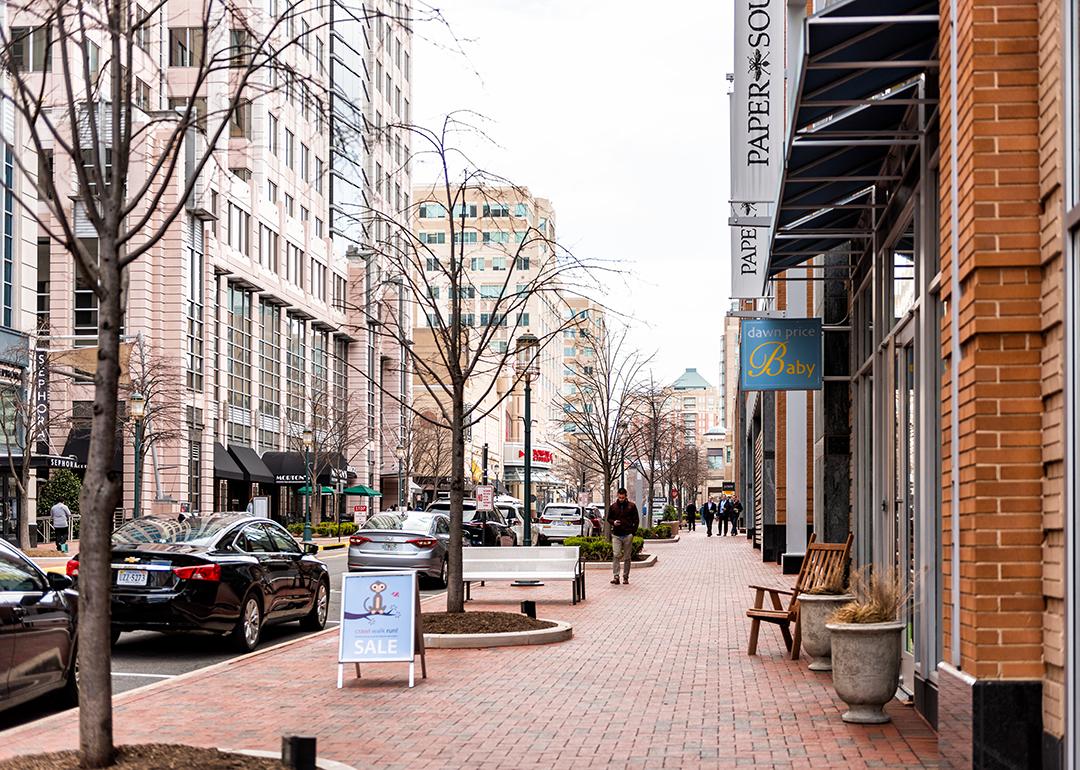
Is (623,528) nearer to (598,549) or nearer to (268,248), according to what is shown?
(598,549)

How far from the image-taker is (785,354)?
16812 millimetres

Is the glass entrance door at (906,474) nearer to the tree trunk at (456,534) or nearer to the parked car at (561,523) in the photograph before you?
the tree trunk at (456,534)

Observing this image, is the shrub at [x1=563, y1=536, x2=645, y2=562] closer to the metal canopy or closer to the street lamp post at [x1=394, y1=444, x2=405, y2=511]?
the metal canopy

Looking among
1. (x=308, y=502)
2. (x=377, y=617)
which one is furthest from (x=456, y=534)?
(x=308, y=502)

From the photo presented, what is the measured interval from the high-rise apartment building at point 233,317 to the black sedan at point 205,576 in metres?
25.7

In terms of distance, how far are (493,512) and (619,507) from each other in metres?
13.7

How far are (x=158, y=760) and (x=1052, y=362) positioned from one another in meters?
4.94

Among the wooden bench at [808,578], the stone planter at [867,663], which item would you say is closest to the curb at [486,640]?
the wooden bench at [808,578]

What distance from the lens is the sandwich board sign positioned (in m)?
12.2

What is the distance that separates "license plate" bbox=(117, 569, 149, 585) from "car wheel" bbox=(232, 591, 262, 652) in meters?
1.22

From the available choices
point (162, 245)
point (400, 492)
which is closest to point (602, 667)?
point (162, 245)

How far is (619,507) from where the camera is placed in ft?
91.5

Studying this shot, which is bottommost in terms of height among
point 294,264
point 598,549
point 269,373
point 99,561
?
point 598,549

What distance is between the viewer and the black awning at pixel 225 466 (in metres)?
60.1
